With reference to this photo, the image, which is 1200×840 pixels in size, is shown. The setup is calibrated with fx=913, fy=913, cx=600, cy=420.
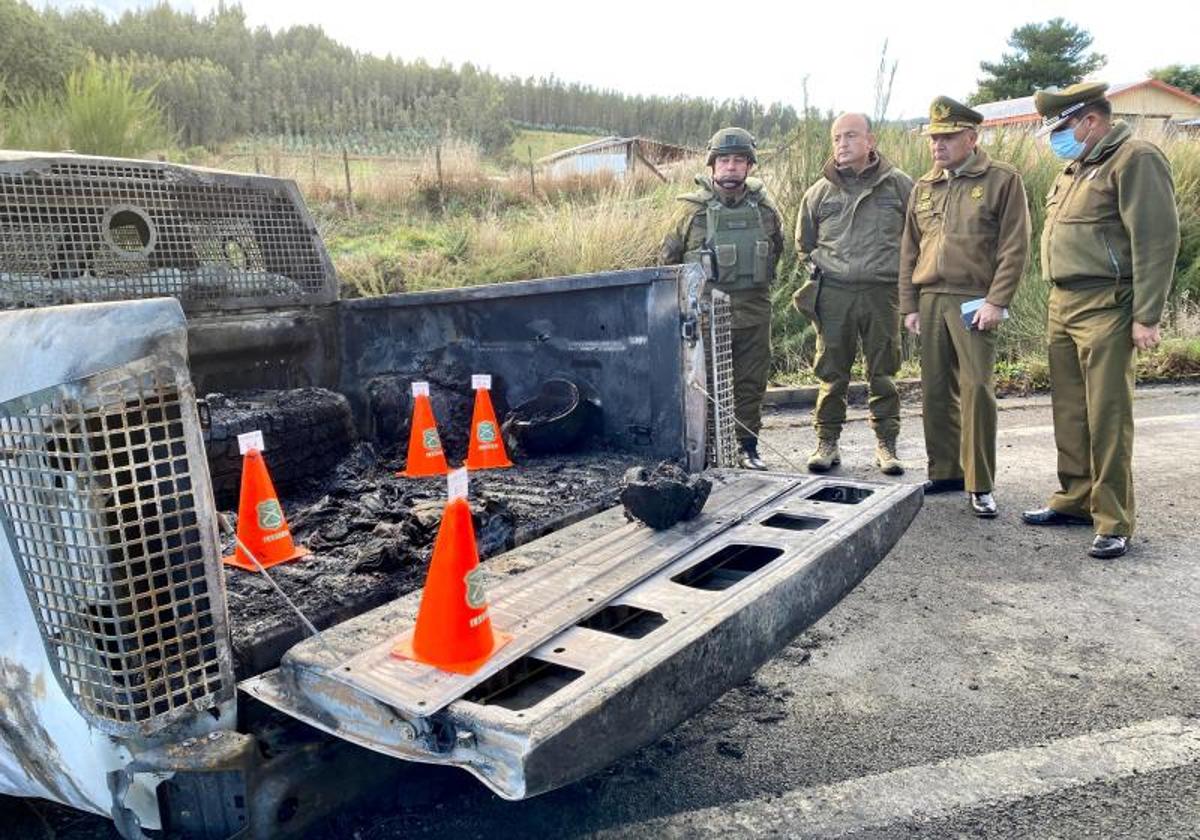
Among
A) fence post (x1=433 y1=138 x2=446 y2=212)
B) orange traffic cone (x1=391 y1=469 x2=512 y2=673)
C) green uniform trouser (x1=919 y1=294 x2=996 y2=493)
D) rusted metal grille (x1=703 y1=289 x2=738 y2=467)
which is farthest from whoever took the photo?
fence post (x1=433 y1=138 x2=446 y2=212)

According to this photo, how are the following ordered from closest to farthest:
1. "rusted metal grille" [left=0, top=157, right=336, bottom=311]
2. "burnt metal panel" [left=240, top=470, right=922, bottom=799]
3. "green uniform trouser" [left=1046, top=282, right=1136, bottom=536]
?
"burnt metal panel" [left=240, top=470, right=922, bottom=799], "rusted metal grille" [left=0, top=157, right=336, bottom=311], "green uniform trouser" [left=1046, top=282, right=1136, bottom=536]

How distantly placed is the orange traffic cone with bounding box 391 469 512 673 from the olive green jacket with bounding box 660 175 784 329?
13.2 ft

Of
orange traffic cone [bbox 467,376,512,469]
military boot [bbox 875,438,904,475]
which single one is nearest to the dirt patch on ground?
orange traffic cone [bbox 467,376,512,469]

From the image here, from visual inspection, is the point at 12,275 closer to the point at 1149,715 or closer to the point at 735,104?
the point at 1149,715

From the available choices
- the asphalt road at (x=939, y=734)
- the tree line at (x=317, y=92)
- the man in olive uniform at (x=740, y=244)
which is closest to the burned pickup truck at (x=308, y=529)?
the asphalt road at (x=939, y=734)

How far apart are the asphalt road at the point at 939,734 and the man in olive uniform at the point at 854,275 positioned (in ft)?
5.42

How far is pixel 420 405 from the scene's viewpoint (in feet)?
11.5

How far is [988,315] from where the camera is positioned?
4.68 meters

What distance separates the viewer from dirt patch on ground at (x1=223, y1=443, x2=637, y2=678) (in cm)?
207

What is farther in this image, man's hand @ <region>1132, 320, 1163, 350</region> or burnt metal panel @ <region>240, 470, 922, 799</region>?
man's hand @ <region>1132, 320, 1163, 350</region>

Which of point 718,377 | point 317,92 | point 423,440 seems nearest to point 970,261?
point 718,377

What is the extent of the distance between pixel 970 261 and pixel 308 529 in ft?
12.1

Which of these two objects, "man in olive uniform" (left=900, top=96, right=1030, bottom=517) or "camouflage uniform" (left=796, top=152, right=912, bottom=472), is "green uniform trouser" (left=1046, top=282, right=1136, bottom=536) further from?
"camouflage uniform" (left=796, top=152, right=912, bottom=472)

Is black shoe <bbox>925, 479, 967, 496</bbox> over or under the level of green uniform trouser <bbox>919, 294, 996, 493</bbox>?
under
